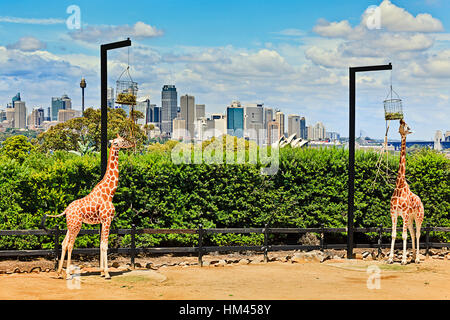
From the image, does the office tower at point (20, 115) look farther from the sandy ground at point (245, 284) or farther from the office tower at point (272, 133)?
the sandy ground at point (245, 284)

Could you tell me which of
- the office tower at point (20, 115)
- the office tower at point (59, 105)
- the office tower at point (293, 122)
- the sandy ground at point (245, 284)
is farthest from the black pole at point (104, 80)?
the office tower at point (20, 115)

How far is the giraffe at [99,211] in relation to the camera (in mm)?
11578

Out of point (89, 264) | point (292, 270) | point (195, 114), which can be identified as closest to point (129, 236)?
point (89, 264)

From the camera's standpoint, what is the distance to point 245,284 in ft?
37.9

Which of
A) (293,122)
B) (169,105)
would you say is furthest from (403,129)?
(169,105)

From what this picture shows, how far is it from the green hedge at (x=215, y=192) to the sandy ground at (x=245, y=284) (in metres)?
1.98

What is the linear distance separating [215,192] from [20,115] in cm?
15553

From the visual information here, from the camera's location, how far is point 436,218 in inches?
680

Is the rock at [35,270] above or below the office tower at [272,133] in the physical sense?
below

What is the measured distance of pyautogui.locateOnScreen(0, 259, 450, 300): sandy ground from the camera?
1034cm

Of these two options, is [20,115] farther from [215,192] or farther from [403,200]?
[403,200]

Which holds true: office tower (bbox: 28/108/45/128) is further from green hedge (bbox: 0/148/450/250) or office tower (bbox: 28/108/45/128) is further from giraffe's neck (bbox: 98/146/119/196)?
giraffe's neck (bbox: 98/146/119/196)

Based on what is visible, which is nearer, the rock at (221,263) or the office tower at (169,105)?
the rock at (221,263)

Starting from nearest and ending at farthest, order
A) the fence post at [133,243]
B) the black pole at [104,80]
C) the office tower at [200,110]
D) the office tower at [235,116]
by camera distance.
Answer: the black pole at [104,80], the fence post at [133,243], the office tower at [235,116], the office tower at [200,110]
